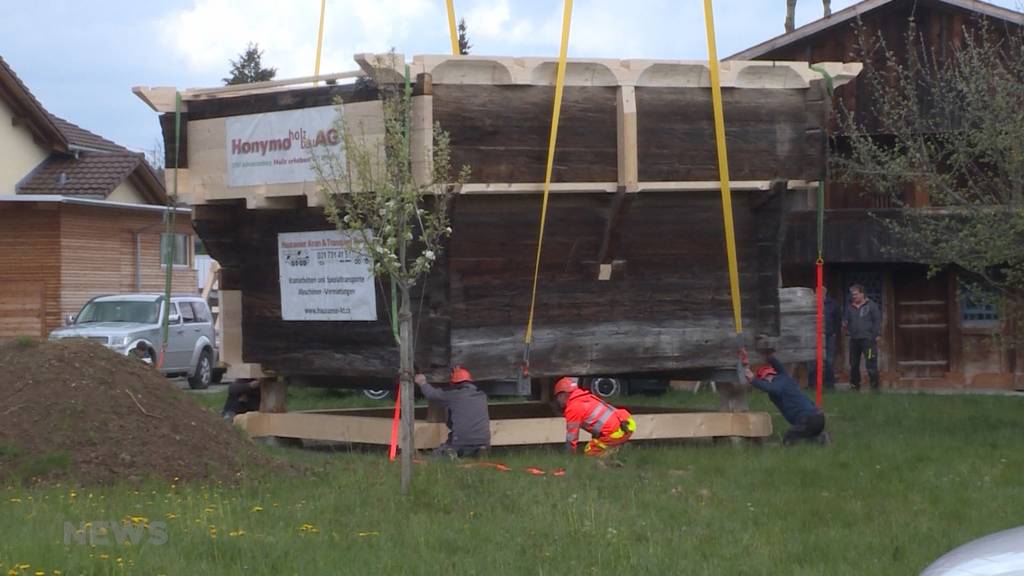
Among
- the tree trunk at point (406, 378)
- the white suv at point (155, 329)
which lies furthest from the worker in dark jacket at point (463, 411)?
the white suv at point (155, 329)

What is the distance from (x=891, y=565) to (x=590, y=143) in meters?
6.21

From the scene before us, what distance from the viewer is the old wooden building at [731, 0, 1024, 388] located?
25516mm

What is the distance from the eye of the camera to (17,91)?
3938cm

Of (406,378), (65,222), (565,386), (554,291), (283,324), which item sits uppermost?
(65,222)

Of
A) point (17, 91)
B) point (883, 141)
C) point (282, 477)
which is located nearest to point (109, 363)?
point (282, 477)

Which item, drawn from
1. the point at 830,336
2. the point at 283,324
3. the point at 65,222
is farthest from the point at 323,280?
the point at 65,222

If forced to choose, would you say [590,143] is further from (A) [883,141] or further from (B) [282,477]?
(A) [883,141]

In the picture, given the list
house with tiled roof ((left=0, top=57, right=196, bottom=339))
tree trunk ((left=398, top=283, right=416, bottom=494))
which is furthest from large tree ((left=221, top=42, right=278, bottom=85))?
tree trunk ((left=398, top=283, right=416, bottom=494))

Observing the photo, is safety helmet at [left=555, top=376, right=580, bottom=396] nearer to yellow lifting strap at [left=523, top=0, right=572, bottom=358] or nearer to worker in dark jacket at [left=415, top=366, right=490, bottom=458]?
yellow lifting strap at [left=523, top=0, right=572, bottom=358]

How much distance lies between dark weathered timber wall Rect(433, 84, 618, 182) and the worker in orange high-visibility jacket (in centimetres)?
214

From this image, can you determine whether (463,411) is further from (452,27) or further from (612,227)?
(452,27)

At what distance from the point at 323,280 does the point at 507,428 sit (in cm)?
245

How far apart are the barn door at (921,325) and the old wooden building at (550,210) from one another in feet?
37.9

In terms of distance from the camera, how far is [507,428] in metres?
14.7
